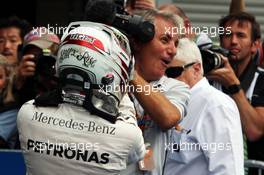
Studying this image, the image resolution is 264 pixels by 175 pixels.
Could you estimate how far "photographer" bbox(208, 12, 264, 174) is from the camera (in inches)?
181

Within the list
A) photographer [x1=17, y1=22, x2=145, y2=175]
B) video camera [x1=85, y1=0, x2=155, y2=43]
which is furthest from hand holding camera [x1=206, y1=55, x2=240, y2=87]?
photographer [x1=17, y1=22, x2=145, y2=175]

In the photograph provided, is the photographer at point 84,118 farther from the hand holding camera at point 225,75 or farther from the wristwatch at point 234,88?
the wristwatch at point 234,88

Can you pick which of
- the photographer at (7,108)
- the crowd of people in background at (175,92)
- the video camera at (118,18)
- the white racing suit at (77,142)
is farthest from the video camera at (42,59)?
the white racing suit at (77,142)

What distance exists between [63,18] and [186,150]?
5.70 m

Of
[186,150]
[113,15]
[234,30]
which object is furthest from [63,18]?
[113,15]

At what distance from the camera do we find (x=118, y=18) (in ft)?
10.3

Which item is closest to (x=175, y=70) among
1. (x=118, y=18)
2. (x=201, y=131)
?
(x=201, y=131)

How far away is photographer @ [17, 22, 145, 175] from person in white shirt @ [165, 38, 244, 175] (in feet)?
2.82

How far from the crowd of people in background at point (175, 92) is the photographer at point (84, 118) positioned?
0.06 m

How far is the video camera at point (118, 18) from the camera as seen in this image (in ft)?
9.94

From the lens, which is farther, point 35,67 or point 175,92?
point 35,67

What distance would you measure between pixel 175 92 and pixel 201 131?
0.49 metres

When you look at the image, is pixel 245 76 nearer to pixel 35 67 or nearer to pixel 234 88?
pixel 234 88

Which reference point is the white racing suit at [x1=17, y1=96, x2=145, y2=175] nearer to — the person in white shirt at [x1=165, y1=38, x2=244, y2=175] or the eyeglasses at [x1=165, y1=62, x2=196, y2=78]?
the person in white shirt at [x1=165, y1=38, x2=244, y2=175]
